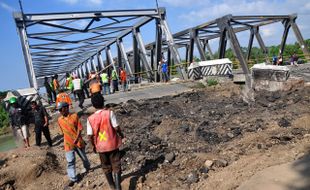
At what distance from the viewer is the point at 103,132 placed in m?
5.16

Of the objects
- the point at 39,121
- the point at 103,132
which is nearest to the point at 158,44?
the point at 39,121

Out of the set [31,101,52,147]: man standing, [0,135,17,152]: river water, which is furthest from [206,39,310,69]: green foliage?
[31,101,52,147]: man standing

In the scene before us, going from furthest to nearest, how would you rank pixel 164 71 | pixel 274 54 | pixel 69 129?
pixel 274 54 → pixel 164 71 → pixel 69 129

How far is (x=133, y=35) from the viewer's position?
22.3 meters

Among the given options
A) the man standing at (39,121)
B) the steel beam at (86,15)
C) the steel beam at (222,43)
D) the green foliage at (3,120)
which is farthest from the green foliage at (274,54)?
the man standing at (39,121)

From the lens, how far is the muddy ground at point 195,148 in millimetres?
5418

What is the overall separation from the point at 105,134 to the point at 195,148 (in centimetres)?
240

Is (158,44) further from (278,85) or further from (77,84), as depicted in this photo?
(278,85)

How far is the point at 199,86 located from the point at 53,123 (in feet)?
22.3

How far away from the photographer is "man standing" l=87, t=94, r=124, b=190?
203 inches

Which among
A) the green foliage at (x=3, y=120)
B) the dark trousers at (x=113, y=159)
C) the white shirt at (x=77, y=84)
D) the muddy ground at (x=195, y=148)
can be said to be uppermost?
the white shirt at (x=77, y=84)

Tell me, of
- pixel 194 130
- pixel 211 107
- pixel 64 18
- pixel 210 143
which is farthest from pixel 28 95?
pixel 210 143

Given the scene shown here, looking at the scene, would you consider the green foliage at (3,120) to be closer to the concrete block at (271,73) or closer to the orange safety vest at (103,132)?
the concrete block at (271,73)

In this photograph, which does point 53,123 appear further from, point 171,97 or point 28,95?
point 171,97
